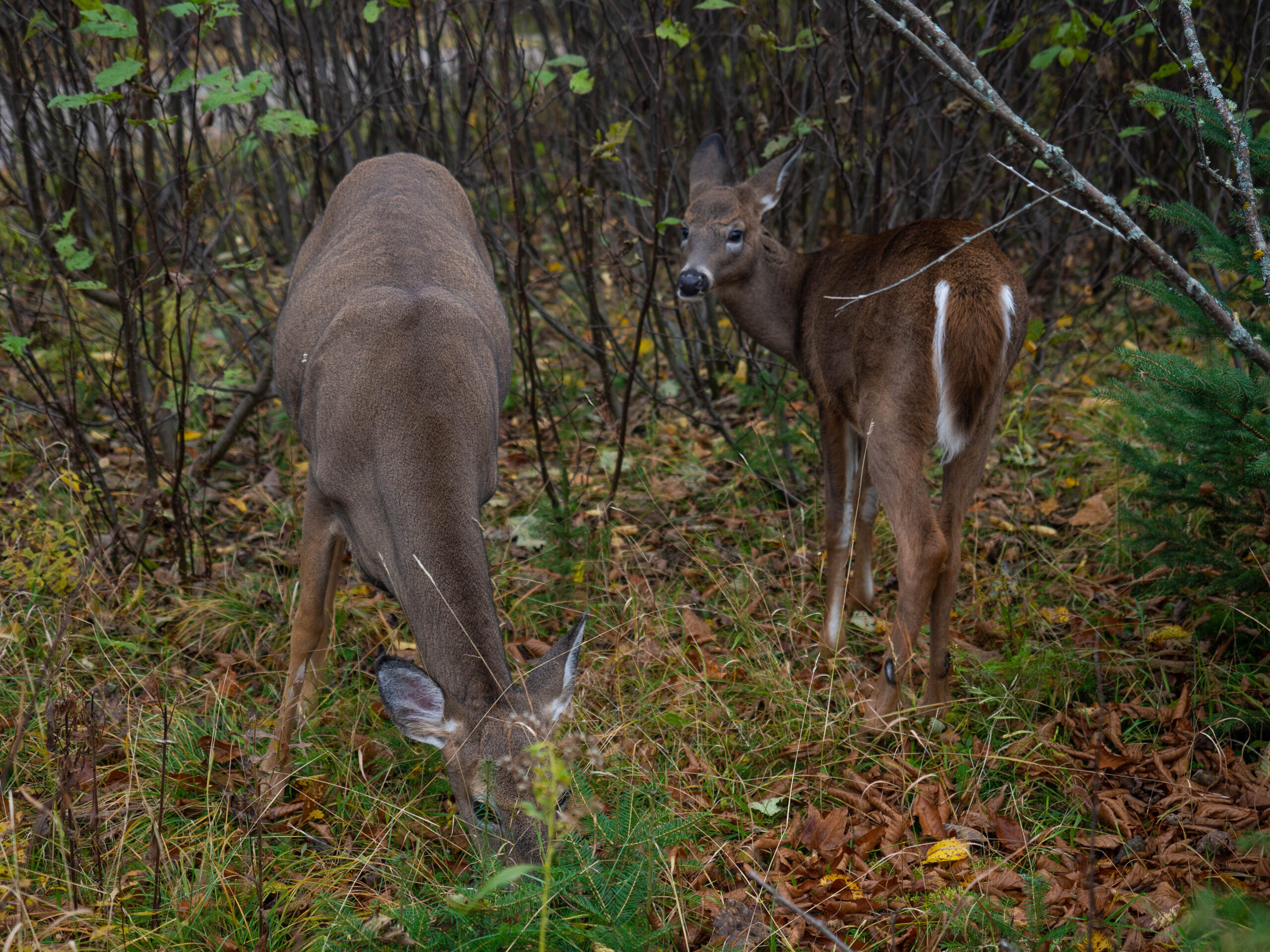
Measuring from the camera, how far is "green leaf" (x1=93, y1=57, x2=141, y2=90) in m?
3.57

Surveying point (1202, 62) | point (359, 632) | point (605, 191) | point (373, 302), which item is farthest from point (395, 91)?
point (1202, 62)

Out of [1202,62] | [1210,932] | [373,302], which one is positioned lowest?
[1210,932]

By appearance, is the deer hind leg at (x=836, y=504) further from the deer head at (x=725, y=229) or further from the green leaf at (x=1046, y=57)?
the green leaf at (x=1046, y=57)

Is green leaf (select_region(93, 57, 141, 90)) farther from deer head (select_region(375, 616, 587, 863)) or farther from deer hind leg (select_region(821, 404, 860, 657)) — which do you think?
deer hind leg (select_region(821, 404, 860, 657))

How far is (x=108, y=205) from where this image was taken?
441 centimetres

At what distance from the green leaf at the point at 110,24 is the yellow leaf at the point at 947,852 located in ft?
12.4

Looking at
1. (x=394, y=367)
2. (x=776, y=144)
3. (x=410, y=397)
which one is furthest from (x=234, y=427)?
(x=776, y=144)

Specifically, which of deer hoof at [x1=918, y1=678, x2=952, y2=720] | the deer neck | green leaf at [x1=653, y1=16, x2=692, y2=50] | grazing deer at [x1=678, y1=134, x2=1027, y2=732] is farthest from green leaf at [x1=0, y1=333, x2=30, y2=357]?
deer hoof at [x1=918, y1=678, x2=952, y2=720]

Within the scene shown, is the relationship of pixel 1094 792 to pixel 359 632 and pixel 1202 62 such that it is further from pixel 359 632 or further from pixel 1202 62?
pixel 359 632

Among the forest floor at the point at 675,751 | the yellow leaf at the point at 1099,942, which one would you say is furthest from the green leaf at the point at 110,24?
the yellow leaf at the point at 1099,942

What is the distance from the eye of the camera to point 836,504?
14.8ft

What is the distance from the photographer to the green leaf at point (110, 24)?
11.7 ft

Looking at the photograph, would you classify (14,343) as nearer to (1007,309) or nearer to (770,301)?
(770,301)

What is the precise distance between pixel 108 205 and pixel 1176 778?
4684 millimetres
